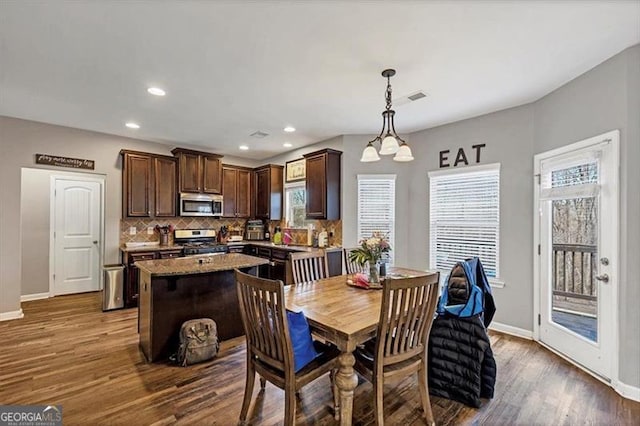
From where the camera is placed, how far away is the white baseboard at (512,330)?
139 inches

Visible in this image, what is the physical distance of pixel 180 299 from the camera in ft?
9.94

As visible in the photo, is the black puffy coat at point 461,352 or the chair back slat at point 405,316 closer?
the chair back slat at point 405,316

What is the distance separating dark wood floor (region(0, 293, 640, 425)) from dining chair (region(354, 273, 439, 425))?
393 mm

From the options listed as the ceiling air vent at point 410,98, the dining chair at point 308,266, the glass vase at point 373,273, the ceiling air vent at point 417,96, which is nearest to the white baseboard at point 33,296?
the dining chair at point 308,266

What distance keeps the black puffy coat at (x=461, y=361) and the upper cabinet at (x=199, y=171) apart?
465 centimetres

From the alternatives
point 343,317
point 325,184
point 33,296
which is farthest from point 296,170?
point 33,296

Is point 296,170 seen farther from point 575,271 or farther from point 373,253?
point 575,271

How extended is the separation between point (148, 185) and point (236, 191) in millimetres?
1631

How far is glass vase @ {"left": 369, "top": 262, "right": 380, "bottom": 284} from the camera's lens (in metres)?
2.72

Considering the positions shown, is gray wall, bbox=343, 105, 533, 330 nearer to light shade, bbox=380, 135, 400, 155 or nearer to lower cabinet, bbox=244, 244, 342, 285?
lower cabinet, bbox=244, 244, 342, 285

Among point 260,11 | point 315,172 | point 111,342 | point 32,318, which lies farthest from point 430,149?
point 32,318

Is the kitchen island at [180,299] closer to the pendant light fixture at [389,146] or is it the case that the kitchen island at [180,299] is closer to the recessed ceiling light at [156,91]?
the pendant light fixture at [389,146]

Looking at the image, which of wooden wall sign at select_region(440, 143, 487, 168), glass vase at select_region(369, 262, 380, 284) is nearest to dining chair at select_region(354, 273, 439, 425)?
glass vase at select_region(369, 262, 380, 284)

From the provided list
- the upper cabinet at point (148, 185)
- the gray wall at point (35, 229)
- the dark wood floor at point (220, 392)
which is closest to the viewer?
the dark wood floor at point (220, 392)
